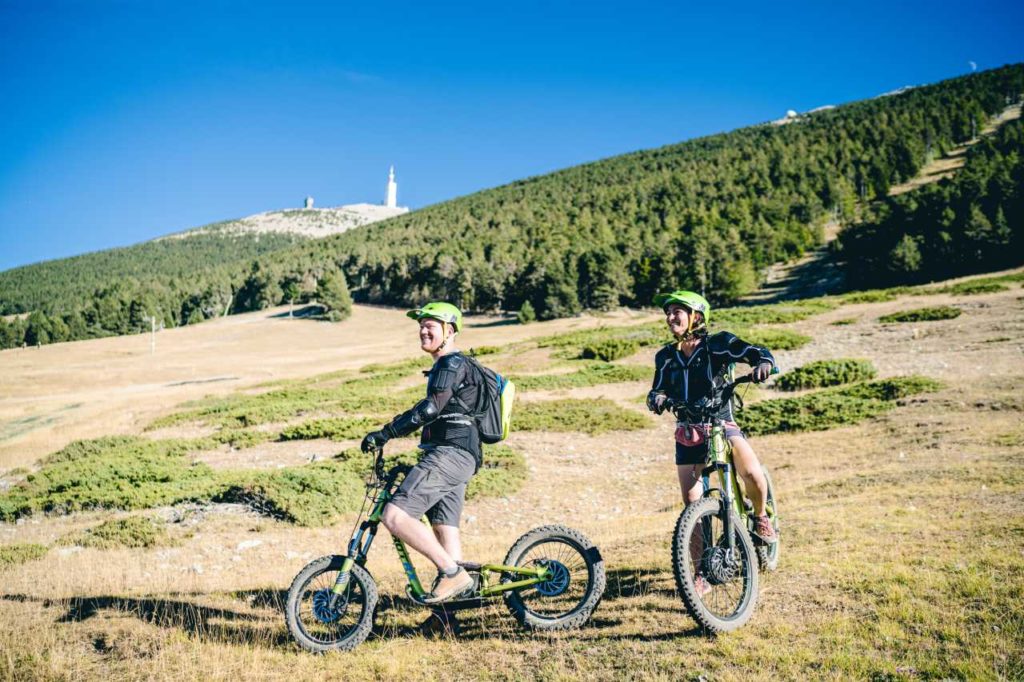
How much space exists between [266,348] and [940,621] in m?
81.4

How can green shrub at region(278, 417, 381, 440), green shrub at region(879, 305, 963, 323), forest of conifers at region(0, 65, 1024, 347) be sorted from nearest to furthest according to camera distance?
green shrub at region(278, 417, 381, 440) < green shrub at region(879, 305, 963, 323) < forest of conifers at region(0, 65, 1024, 347)

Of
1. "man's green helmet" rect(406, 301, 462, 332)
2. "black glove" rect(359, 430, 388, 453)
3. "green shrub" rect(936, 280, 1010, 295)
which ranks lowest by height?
"black glove" rect(359, 430, 388, 453)

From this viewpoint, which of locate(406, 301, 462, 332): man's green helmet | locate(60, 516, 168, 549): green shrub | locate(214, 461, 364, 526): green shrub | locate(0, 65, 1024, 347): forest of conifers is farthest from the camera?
locate(0, 65, 1024, 347): forest of conifers

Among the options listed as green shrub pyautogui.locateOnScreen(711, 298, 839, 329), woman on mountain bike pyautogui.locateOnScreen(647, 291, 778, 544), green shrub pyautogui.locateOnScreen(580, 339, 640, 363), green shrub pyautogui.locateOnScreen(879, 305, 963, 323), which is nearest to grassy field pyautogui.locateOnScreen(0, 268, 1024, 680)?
green shrub pyautogui.locateOnScreen(879, 305, 963, 323)

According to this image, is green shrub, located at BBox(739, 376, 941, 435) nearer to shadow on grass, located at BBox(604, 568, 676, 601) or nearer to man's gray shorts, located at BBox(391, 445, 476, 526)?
shadow on grass, located at BBox(604, 568, 676, 601)

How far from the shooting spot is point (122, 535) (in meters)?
10.1

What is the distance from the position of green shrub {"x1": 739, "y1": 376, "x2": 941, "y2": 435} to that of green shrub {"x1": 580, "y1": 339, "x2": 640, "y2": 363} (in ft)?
47.3

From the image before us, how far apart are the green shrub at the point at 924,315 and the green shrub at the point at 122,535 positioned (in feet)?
104

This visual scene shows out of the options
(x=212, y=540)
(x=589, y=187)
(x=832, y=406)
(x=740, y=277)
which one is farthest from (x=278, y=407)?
(x=589, y=187)

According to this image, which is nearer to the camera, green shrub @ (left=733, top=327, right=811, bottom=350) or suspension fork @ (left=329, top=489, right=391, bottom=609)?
suspension fork @ (left=329, top=489, right=391, bottom=609)

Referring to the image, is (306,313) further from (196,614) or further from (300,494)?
(196,614)

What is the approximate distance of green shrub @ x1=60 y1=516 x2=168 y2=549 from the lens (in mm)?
9898

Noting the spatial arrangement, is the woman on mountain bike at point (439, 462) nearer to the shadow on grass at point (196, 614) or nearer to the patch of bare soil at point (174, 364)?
the shadow on grass at point (196, 614)

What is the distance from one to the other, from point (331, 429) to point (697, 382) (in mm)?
16684
